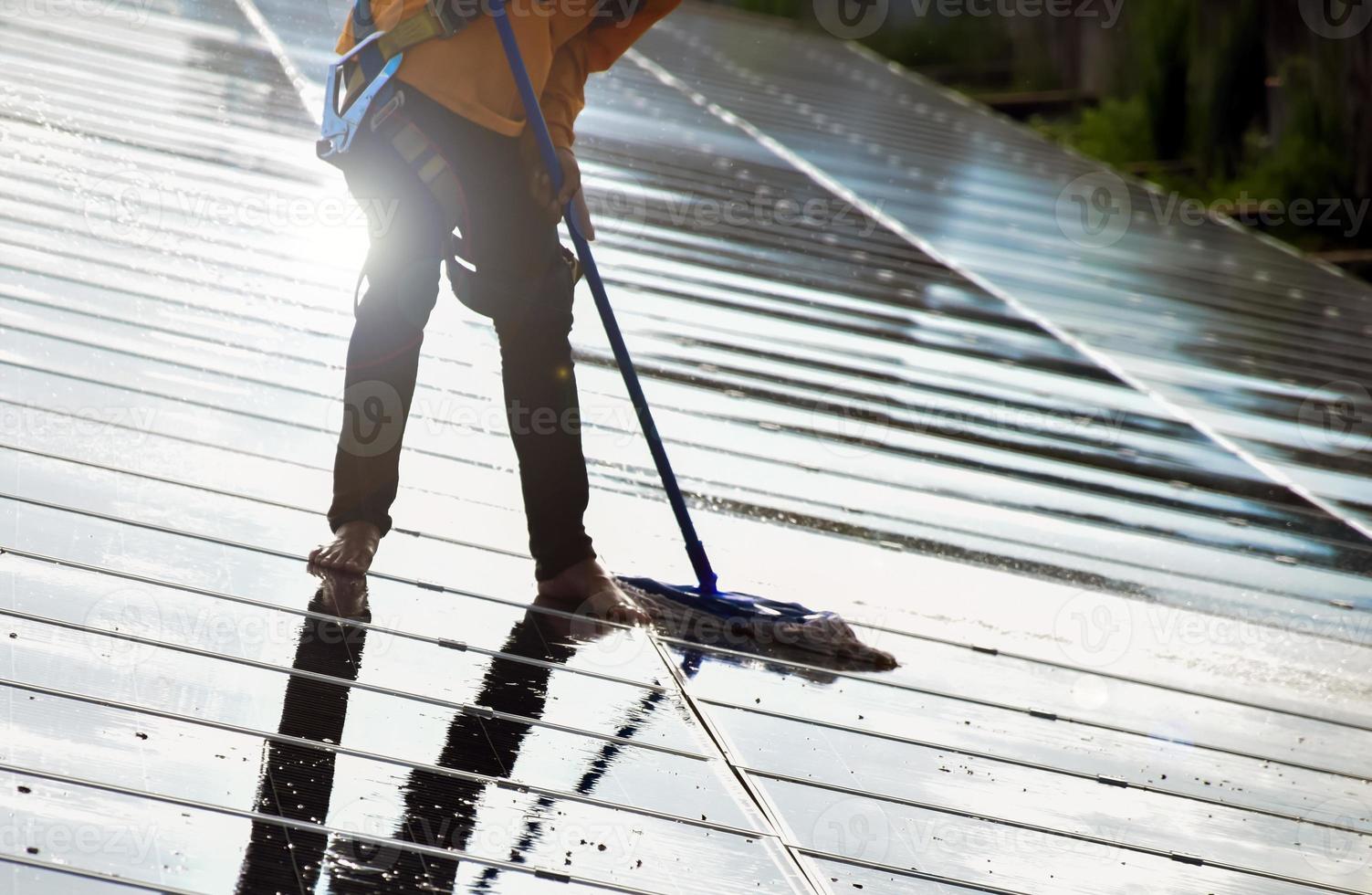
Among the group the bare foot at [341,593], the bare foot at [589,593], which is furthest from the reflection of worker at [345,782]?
the bare foot at [589,593]

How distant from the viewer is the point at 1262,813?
2469 millimetres

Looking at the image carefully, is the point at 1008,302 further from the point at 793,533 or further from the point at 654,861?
the point at 654,861

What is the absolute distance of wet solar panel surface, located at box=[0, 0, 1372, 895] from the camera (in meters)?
1.94

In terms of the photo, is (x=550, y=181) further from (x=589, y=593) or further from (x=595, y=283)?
(x=589, y=593)

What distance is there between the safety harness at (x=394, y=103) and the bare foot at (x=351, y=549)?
51cm

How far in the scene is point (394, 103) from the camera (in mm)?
2502

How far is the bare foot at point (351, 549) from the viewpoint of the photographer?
8.31 ft

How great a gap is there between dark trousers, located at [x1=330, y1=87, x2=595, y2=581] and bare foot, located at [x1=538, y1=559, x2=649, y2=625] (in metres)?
0.02

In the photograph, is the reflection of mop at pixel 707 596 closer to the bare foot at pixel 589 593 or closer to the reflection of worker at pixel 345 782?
the bare foot at pixel 589 593

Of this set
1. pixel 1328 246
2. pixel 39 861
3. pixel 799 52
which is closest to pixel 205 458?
pixel 39 861

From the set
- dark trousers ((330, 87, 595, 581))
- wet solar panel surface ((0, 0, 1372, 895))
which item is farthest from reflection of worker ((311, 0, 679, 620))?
wet solar panel surface ((0, 0, 1372, 895))

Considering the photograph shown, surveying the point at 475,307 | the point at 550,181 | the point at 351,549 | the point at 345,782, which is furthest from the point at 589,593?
the point at 345,782

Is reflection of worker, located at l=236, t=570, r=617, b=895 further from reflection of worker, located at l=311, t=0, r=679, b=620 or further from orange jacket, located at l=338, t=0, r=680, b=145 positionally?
orange jacket, located at l=338, t=0, r=680, b=145

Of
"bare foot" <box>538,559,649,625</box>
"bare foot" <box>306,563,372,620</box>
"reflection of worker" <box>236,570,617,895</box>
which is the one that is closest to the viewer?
"reflection of worker" <box>236,570,617,895</box>
